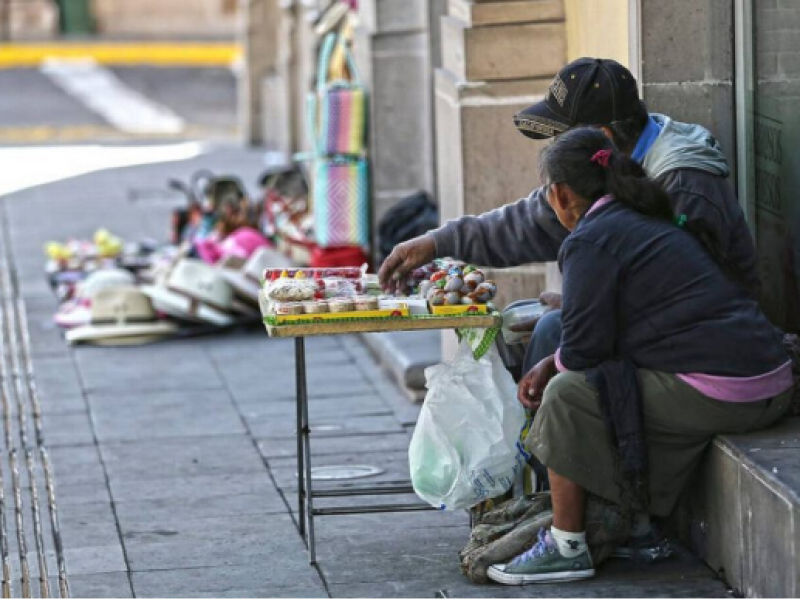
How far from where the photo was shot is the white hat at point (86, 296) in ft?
33.1

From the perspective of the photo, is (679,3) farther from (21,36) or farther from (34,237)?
(21,36)

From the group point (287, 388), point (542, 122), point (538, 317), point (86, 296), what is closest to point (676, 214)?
point (542, 122)

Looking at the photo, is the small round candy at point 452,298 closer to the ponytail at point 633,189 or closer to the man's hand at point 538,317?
the man's hand at point 538,317

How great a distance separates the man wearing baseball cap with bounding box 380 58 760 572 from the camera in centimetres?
548

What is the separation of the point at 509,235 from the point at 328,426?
1.95 metres

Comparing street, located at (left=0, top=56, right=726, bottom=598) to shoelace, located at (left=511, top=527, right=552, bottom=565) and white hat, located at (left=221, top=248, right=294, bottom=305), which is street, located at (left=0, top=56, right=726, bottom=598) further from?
white hat, located at (left=221, top=248, right=294, bottom=305)

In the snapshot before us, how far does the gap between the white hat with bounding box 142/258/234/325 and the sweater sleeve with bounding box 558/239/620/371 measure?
473 cm

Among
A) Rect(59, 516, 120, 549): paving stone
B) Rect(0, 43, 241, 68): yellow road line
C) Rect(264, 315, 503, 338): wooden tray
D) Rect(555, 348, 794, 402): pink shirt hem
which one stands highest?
Rect(0, 43, 241, 68): yellow road line

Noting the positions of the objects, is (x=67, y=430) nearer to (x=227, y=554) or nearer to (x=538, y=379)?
(x=227, y=554)

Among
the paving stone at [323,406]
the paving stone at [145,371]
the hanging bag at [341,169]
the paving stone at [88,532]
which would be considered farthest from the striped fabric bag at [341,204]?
the paving stone at [88,532]

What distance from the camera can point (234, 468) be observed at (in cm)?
704

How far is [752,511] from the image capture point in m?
5.04

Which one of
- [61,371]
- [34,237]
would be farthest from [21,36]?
[61,371]

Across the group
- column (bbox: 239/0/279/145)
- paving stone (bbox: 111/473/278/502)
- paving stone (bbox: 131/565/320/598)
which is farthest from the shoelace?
column (bbox: 239/0/279/145)
